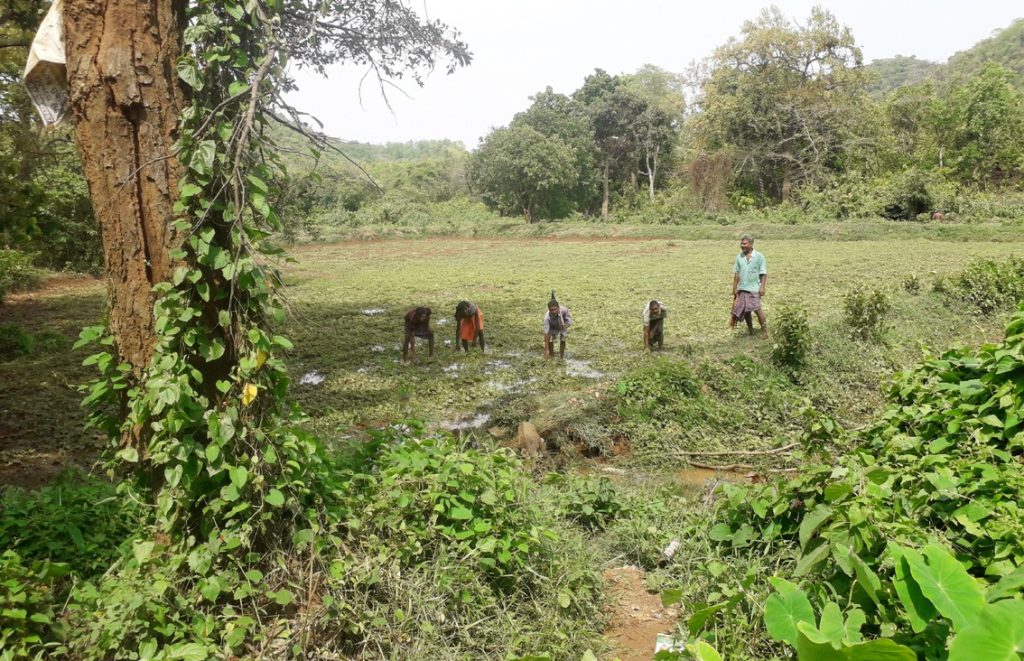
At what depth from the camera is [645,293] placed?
14.4 m

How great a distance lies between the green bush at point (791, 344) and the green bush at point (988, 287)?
4.33m

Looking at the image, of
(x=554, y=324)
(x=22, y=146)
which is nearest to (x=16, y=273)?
(x=22, y=146)

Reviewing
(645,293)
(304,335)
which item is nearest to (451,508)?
(304,335)

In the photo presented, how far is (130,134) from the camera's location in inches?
111

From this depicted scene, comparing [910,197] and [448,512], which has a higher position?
[910,197]

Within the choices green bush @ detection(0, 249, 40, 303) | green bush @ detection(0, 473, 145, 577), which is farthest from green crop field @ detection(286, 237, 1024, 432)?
green bush @ detection(0, 249, 40, 303)

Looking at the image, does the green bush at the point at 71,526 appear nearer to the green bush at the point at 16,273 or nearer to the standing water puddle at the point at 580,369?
the standing water puddle at the point at 580,369

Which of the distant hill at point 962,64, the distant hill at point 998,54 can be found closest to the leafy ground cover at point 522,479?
the distant hill at point 962,64

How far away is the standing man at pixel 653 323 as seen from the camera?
8.82 m

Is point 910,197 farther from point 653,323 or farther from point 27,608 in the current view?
point 27,608

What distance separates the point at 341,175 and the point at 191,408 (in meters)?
1.30

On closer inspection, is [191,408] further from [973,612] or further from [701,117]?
[701,117]

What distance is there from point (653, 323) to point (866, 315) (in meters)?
2.78

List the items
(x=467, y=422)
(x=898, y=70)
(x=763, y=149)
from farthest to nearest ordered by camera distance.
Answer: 1. (x=898, y=70)
2. (x=763, y=149)
3. (x=467, y=422)
